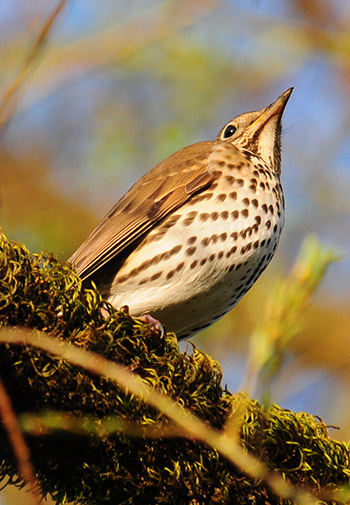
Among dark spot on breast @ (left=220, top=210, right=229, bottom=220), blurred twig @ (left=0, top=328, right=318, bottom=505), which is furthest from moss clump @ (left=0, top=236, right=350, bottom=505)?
dark spot on breast @ (left=220, top=210, right=229, bottom=220)

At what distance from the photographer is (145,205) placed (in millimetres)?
4234

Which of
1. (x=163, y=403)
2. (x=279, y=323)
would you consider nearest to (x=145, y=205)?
(x=163, y=403)

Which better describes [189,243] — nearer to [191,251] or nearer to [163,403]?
[191,251]

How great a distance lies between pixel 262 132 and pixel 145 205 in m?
1.18

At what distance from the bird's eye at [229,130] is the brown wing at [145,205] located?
0.52 m

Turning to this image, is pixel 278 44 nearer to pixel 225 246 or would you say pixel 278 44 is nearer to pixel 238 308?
pixel 238 308

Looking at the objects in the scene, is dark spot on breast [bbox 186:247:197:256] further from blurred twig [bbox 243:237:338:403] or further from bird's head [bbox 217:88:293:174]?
blurred twig [bbox 243:237:338:403]

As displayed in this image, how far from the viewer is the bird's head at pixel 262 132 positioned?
4887 millimetres

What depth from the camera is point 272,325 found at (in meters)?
1.72

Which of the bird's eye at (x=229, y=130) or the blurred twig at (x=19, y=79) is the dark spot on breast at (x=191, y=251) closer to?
the bird's eye at (x=229, y=130)

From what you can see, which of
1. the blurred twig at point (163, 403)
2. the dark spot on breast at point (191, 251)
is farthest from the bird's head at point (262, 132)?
the blurred twig at point (163, 403)

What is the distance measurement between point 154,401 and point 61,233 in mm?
3163

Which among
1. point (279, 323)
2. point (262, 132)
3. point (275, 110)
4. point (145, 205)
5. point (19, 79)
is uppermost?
point (275, 110)

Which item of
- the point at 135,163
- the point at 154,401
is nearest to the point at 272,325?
the point at 154,401
